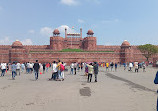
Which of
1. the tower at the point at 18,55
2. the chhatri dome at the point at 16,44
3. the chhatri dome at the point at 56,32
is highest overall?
the chhatri dome at the point at 56,32

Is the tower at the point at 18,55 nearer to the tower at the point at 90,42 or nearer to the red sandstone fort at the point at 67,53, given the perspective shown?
the red sandstone fort at the point at 67,53

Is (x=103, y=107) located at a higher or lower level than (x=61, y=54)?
lower

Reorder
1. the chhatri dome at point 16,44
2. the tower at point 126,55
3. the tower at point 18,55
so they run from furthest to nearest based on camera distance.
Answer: the tower at point 126,55, the chhatri dome at point 16,44, the tower at point 18,55

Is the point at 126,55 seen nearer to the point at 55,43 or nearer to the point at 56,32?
the point at 55,43

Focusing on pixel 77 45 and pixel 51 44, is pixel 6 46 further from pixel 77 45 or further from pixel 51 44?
pixel 77 45

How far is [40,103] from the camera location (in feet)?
14.7

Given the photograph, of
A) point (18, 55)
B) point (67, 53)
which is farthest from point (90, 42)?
point (18, 55)

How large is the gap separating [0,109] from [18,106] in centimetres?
46

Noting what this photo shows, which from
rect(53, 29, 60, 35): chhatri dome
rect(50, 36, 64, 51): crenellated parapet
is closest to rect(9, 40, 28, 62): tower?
rect(50, 36, 64, 51): crenellated parapet

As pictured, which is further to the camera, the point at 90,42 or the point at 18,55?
the point at 90,42

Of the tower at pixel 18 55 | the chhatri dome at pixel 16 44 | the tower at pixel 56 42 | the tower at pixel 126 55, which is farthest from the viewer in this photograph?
the tower at pixel 56 42

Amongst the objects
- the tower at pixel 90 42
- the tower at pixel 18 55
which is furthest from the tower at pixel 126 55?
the tower at pixel 18 55

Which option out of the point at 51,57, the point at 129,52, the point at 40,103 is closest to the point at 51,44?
the point at 51,57

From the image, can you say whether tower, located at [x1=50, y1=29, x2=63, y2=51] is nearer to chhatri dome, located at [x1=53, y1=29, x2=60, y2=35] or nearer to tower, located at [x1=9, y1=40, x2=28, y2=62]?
chhatri dome, located at [x1=53, y1=29, x2=60, y2=35]
